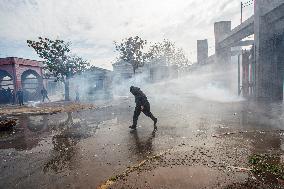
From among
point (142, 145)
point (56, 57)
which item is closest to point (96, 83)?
point (56, 57)

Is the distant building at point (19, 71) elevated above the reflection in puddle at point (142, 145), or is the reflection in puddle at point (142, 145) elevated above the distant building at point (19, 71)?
the distant building at point (19, 71)

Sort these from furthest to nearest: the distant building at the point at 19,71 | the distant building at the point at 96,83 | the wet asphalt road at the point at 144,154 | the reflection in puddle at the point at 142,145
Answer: the distant building at the point at 19,71
the distant building at the point at 96,83
the reflection in puddle at the point at 142,145
the wet asphalt road at the point at 144,154

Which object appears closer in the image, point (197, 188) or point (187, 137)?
point (197, 188)

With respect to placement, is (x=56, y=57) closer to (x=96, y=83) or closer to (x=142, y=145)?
(x=96, y=83)

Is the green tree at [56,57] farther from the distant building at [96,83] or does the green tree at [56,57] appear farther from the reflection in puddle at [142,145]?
the reflection in puddle at [142,145]

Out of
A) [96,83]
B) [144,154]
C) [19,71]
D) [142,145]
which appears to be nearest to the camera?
[144,154]

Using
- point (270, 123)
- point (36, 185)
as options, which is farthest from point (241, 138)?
point (36, 185)

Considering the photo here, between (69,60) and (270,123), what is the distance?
78.2 feet

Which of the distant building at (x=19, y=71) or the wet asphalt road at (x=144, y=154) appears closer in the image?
the wet asphalt road at (x=144, y=154)

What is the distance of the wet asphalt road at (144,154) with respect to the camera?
4254 mm

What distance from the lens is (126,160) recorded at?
5.43 metres

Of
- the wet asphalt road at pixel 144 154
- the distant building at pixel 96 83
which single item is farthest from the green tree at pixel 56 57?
the wet asphalt road at pixel 144 154

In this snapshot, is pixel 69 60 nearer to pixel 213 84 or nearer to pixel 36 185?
pixel 213 84

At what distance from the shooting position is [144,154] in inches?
229
